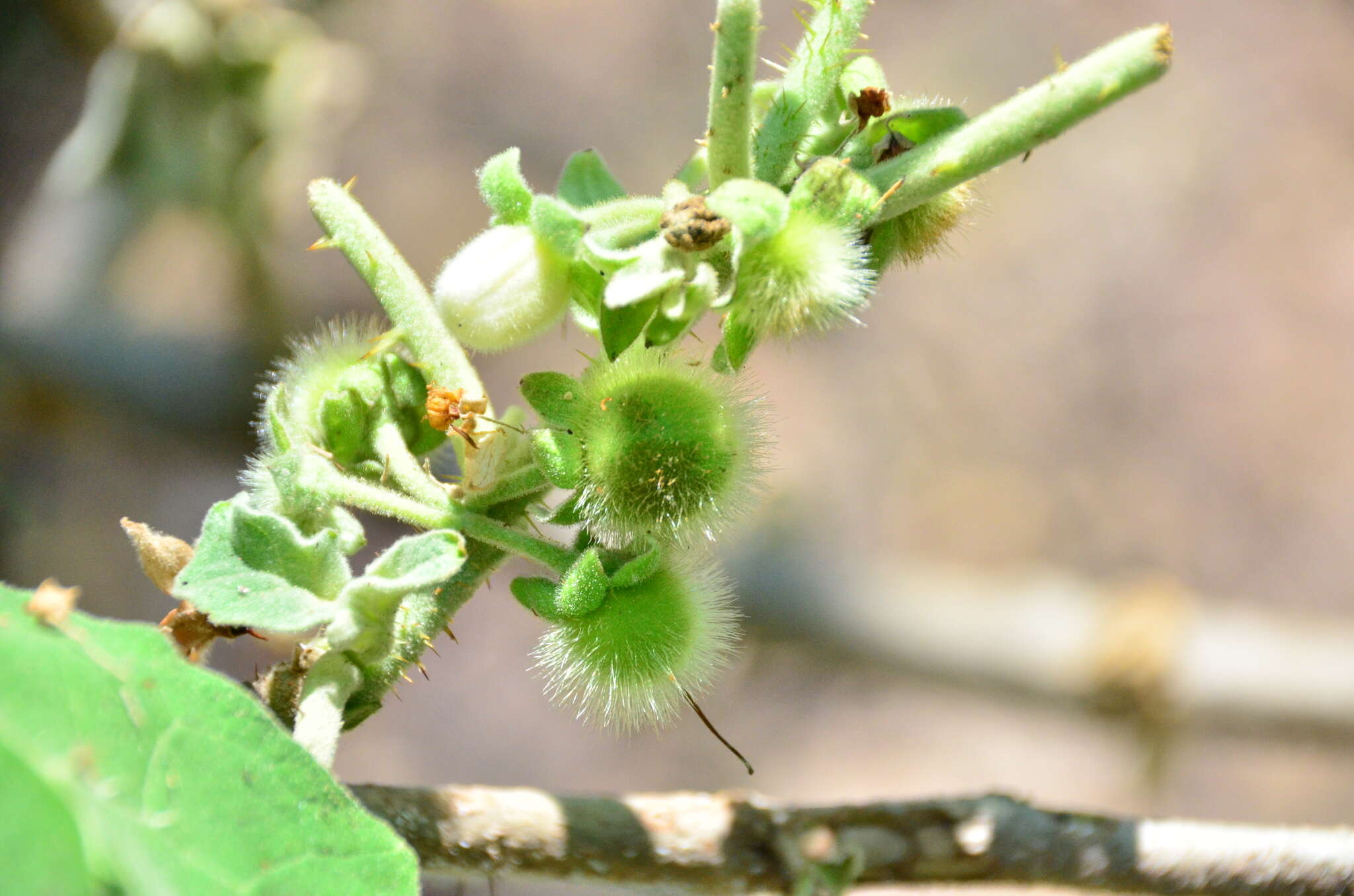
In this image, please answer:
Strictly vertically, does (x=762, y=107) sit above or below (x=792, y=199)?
above

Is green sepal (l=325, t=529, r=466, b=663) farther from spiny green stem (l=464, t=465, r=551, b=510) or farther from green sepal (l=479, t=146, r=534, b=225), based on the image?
green sepal (l=479, t=146, r=534, b=225)

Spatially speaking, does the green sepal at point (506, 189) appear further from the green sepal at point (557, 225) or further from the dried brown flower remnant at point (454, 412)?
the dried brown flower remnant at point (454, 412)

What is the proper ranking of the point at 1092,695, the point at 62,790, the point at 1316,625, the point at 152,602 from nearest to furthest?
the point at 62,790, the point at 1092,695, the point at 1316,625, the point at 152,602

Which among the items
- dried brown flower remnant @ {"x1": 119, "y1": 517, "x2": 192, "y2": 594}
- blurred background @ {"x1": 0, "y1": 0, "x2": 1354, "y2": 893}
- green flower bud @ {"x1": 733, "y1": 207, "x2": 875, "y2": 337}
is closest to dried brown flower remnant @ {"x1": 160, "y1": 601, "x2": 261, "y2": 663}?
dried brown flower remnant @ {"x1": 119, "y1": 517, "x2": 192, "y2": 594}

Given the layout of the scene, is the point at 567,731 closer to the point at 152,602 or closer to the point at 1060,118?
the point at 152,602

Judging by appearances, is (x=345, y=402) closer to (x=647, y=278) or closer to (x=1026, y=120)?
(x=647, y=278)

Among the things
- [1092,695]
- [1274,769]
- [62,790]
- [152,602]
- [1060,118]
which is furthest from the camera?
[1274,769]

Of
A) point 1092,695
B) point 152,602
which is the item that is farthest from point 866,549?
point 152,602
